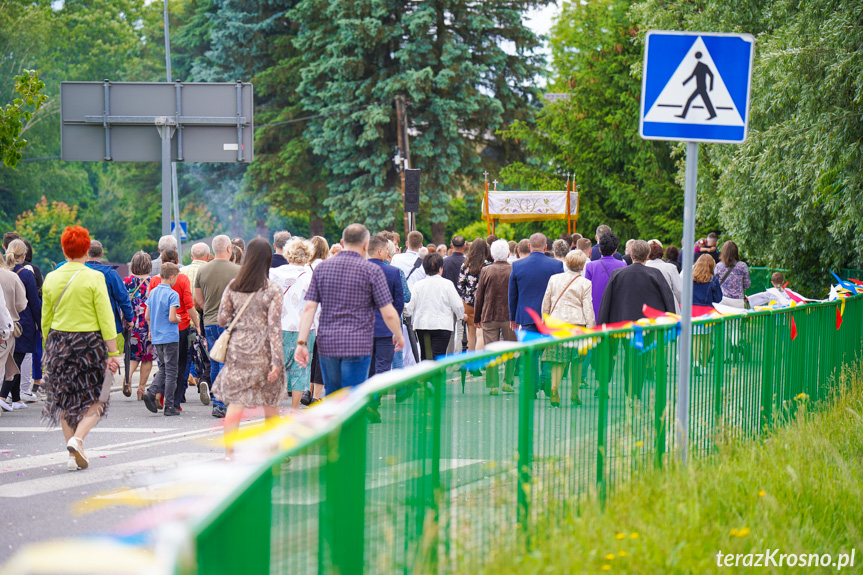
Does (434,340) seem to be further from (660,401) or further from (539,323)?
(539,323)

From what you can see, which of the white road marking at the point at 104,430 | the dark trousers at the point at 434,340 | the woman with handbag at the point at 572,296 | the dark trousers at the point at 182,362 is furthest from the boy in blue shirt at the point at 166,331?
the woman with handbag at the point at 572,296

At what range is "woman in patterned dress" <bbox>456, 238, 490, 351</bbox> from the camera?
46.2ft

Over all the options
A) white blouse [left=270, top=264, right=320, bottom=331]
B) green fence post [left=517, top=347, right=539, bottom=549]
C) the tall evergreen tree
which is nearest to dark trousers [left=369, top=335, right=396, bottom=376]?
white blouse [left=270, top=264, right=320, bottom=331]

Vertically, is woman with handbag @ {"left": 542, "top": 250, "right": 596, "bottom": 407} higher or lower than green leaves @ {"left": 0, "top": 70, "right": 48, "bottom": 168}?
lower

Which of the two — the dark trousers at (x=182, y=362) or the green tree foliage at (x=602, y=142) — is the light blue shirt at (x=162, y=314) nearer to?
the dark trousers at (x=182, y=362)

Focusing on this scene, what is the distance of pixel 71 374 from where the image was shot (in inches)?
309

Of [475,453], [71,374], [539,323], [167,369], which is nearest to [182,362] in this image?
[167,369]

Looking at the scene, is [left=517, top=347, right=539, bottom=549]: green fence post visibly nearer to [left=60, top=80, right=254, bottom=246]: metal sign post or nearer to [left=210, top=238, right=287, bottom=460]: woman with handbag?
[left=210, top=238, right=287, bottom=460]: woman with handbag

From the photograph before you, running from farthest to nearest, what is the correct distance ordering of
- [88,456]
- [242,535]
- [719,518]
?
[88,456] < [719,518] < [242,535]

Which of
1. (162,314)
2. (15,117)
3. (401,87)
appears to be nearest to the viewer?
(162,314)

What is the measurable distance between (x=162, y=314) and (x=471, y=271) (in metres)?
4.83

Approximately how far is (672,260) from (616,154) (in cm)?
2345

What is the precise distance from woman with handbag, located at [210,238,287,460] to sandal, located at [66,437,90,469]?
1.15 meters

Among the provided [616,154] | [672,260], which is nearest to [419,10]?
[616,154]
